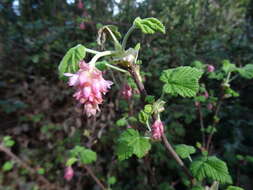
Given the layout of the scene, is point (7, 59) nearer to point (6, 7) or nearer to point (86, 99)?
point (6, 7)

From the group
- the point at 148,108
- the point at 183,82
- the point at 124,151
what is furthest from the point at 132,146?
the point at 183,82

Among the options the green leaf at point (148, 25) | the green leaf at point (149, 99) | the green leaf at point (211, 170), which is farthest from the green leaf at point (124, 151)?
the green leaf at point (148, 25)

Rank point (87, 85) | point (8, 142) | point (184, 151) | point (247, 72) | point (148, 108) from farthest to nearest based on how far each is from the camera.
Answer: point (8, 142)
point (247, 72)
point (184, 151)
point (148, 108)
point (87, 85)

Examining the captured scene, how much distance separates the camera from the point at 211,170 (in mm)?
909

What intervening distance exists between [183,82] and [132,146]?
1.14ft

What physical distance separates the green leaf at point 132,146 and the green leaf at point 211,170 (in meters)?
0.29

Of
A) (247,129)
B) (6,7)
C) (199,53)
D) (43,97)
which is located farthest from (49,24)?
(247,129)

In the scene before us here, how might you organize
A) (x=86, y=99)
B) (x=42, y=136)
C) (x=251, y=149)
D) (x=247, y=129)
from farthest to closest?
(x=42, y=136), (x=247, y=129), (x=251, y=149), (x=86, y=99)

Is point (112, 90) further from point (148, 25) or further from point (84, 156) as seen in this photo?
point (148, 25)

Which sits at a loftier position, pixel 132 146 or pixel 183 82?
pixel 183 82

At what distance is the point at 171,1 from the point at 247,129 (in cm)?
186

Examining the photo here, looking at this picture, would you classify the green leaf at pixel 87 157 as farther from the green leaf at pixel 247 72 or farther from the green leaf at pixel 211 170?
the green leaf at pixel 247 72

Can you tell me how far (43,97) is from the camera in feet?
11.2

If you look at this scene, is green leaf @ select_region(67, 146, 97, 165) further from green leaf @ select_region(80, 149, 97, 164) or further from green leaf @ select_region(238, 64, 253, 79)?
green leaf @ select_region(238, 64, 253, 79)
